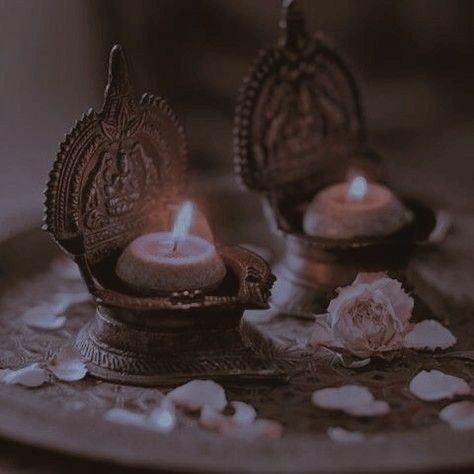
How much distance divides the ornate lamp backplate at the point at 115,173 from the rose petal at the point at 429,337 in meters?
0.27

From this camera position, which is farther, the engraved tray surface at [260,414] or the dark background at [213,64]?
the dark background at [213,64]

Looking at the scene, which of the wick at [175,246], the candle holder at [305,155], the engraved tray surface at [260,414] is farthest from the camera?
the candle holder at [305,155]

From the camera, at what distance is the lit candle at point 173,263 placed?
3.25 feet

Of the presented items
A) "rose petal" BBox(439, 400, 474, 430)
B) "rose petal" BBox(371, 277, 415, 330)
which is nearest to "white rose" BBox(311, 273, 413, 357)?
"rose petal" BBox(371, 277, 415, 330)

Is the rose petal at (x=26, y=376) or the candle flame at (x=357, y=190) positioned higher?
the candle flame at (x=357, y=190)

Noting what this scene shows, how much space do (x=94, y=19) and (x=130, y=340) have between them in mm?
1145

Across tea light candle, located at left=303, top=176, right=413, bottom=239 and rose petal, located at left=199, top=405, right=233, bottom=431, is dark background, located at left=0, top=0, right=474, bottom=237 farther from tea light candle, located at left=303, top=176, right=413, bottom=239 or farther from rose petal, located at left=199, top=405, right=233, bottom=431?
rose petal, located at left=199, top=405, right=233, bottom=431

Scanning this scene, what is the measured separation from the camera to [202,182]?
1.50m

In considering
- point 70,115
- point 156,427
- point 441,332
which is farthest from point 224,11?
point 156,427

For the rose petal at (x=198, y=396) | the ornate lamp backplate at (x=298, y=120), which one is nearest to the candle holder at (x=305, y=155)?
the ornate lamp backplate at (x=298, y=120)

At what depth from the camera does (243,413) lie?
3.09 ft

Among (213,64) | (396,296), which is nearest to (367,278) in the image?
(396,296)

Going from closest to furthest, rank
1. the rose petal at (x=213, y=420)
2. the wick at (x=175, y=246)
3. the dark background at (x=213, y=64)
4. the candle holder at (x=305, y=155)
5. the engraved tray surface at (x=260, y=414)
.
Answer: the engraved tray surface at (x=260, y=414) < the rose petal at (x=213, y=420) < the wick at (x=175, y=246) < the candle holder at (x=305, y=155) < the dark background at (x=213, y=64)

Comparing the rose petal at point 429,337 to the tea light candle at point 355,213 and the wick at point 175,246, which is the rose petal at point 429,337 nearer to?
the tea light candle at point 355,213
